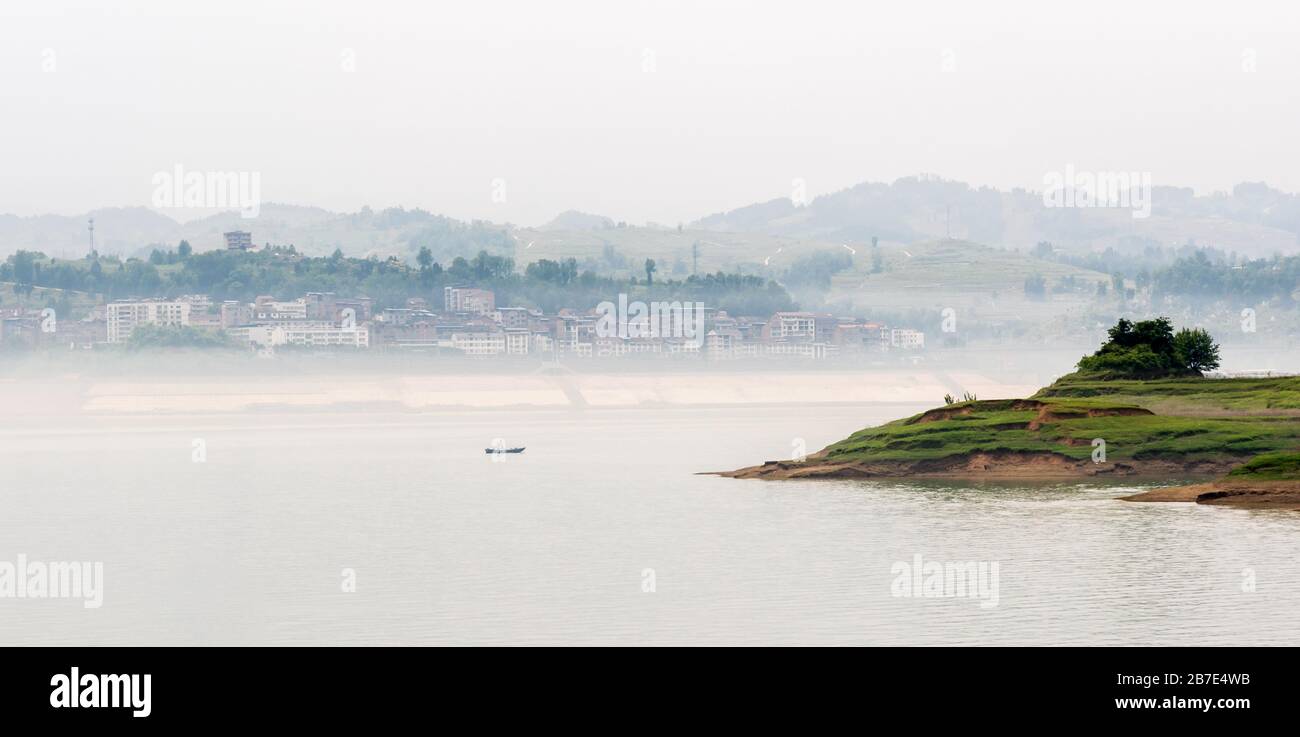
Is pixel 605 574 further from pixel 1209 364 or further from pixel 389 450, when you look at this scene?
pixel 389 450

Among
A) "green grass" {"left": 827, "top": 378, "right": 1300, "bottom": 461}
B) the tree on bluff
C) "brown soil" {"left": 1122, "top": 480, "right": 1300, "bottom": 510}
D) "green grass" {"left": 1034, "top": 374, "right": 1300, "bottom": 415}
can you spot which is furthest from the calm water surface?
the tree on bluff

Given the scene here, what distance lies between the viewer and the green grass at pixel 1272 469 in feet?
227

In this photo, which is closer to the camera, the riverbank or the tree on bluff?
the riverbank

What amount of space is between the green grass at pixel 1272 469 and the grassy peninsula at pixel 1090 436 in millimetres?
7115

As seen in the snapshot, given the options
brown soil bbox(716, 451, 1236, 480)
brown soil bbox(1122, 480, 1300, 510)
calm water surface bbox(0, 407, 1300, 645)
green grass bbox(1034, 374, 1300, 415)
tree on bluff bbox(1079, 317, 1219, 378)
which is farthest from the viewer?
tree on bluff bbox(1079, 317, 1219, 378)

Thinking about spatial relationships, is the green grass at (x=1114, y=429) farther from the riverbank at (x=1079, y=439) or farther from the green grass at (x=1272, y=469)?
the green grass at (x=1272, y=469)

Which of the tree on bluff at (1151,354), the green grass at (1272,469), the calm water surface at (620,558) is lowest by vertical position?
the calm water surface at (620,558)

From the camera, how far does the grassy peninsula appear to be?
83188 mm

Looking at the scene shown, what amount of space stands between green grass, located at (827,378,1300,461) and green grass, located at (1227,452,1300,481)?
963 cm

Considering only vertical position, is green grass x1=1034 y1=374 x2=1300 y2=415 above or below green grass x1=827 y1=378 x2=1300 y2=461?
above

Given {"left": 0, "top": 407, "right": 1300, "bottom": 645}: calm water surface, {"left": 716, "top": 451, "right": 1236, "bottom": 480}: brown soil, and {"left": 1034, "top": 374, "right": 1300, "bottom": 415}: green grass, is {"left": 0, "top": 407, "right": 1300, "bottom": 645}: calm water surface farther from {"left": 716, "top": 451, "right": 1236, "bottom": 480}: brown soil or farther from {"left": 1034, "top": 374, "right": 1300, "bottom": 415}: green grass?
{"left": 1034, "top": 374, "right": 1300, "bottom": 415}: green grass

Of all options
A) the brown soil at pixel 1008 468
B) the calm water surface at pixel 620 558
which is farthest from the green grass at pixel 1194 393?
the calm water surface at pixel 620 558

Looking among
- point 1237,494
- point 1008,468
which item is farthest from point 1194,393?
point 1237,494

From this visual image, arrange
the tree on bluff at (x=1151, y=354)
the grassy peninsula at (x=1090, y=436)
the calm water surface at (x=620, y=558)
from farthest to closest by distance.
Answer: the tree on bluff at (x=1151, y=354) < the grassy peninsula at (x=1090, y=436) < the calm water surface at (x=620, y=558)
